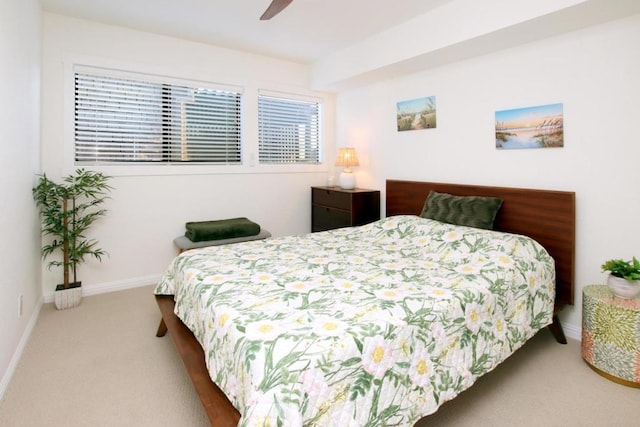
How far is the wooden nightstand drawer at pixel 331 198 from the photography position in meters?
3.91

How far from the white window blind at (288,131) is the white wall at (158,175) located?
144 mm

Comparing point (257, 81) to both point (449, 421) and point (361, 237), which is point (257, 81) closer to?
point (361, 237)

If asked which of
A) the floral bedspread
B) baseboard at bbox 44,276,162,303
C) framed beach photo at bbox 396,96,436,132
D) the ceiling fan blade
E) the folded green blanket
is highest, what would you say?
the ceiling fan blade

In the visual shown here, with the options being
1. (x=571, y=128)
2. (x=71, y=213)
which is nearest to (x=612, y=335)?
(x=571, y=128)

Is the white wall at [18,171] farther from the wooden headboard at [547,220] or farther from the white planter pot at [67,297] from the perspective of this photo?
the wooden headboard at [547,220]

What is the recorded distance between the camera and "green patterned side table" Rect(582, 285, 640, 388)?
1.95 m

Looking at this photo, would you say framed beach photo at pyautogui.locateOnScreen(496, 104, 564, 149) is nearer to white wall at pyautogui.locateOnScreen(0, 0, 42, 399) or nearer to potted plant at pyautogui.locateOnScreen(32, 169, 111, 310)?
white wall at pyautogui.locateOnScreen(0, 0, 42, 399)

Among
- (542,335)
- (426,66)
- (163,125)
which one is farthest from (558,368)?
(163,125)

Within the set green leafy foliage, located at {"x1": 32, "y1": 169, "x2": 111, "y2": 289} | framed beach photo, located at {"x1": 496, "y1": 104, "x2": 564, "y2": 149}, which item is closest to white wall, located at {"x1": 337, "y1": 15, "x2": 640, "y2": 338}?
framed beach photo, located at {"x1": 496, "y1": 104, "x2": 564, "y2": 149}

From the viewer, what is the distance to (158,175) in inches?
141

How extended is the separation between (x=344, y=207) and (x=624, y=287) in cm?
244

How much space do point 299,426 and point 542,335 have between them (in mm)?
2258

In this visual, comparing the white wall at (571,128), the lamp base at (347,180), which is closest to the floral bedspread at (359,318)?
the white wall at (571,128)

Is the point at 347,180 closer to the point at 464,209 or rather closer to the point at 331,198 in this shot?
the point at 331,198
